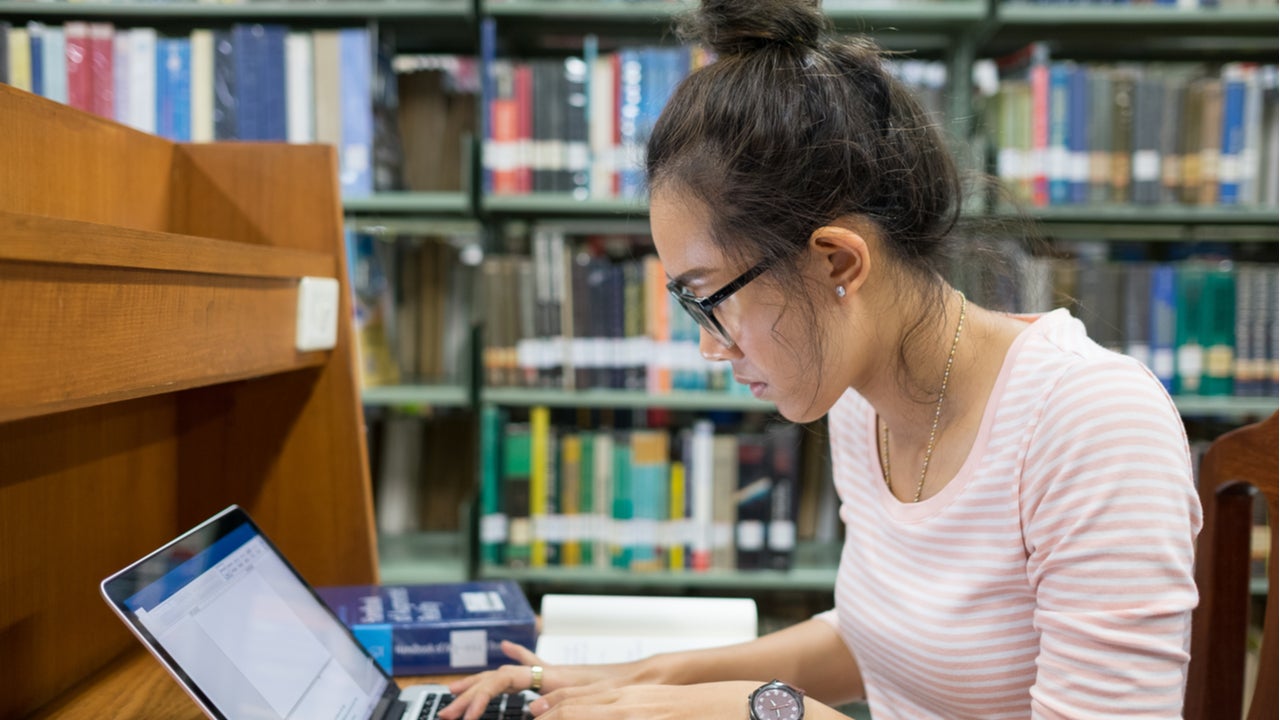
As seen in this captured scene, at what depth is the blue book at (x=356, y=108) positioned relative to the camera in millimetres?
1912

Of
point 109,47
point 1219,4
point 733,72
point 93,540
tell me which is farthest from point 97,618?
point 1219,4

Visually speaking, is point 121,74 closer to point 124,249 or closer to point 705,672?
point 124,249

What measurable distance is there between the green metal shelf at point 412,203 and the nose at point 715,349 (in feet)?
3.65

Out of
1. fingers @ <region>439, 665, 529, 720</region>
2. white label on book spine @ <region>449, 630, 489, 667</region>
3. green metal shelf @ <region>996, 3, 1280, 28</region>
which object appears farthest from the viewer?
green metal shelf @ <region>996, 3, 1280, 28</region>

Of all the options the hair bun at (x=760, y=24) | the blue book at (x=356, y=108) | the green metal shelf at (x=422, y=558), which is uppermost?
the blue book at (x=356, y=108)

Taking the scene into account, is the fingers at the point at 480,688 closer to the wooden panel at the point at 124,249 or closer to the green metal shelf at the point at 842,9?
the wooden panel at the point at 124,249

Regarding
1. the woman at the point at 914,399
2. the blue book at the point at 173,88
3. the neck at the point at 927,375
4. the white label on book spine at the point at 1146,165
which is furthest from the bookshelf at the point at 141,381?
the white label on book spine at the point at 1146,165

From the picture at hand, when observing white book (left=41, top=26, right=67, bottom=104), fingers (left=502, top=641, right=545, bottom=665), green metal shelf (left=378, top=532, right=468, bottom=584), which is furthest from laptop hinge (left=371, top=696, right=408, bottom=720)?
white book (left=41, top=26, right=67, bottom=104)

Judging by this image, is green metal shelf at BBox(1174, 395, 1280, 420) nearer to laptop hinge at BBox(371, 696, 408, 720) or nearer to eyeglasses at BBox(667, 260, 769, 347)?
eyeglasses at BBox(667, 260, 769, 347)

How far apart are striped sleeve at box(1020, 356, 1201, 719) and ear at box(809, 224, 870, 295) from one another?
0.69 feet

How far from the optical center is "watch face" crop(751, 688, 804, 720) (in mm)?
767

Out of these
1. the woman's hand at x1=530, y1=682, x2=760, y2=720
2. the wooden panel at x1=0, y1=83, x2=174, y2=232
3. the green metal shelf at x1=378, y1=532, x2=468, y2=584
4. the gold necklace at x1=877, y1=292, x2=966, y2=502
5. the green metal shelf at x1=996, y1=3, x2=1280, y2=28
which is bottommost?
the green metal shelf at x1=378, y1=532, x2=468, y2=584

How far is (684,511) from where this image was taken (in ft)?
6.43

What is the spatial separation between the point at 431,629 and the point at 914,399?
1.87 feet
